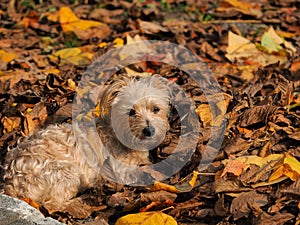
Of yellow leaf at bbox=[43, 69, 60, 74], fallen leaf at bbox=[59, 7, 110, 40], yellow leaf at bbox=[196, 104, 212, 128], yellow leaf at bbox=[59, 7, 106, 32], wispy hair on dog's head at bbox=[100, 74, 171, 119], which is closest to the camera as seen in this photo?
wispy hair on dog's head at bbox=[100, 74, 171, 119]

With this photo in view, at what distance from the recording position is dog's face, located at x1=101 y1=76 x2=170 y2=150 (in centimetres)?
645

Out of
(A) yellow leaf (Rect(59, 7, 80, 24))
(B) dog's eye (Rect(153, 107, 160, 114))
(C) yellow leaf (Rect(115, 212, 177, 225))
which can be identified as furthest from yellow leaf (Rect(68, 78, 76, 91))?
(C) yellow leaf (Rect(115, 212, 177, 225))

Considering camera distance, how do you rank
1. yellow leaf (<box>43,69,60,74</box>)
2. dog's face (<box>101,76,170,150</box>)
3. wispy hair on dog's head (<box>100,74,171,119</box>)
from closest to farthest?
dog's face (<box>101,76,170,150</box>) < wispy hair on dog's head (<box>100,74,171,119</box>) < yellow leaf (<box>43,69,60,74</box>)

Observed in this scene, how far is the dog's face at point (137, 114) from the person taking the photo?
6.45 m

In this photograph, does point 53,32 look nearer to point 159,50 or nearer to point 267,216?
point 159,50

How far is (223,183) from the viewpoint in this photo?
5.57 metres

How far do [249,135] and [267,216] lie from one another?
148 centimetres

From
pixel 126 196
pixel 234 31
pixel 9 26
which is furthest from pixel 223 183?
pixel 9 26

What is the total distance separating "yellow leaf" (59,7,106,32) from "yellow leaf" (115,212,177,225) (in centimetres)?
571

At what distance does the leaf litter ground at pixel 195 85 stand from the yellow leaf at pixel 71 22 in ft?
0.06

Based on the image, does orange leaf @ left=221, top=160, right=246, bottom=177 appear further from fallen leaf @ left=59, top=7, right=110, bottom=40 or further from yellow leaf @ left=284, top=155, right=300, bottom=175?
fallen leaf @ left=59, top=7, right=110, bottom=40

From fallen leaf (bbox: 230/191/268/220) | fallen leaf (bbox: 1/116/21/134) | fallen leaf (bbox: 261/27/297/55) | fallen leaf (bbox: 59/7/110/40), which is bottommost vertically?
fallen leaf (bbox: 1/116/21/134)

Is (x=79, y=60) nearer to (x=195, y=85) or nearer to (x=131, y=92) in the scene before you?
(x=195, y=85)

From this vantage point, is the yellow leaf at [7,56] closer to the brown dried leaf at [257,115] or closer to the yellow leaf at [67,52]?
the yellow leaf at [67,52]
